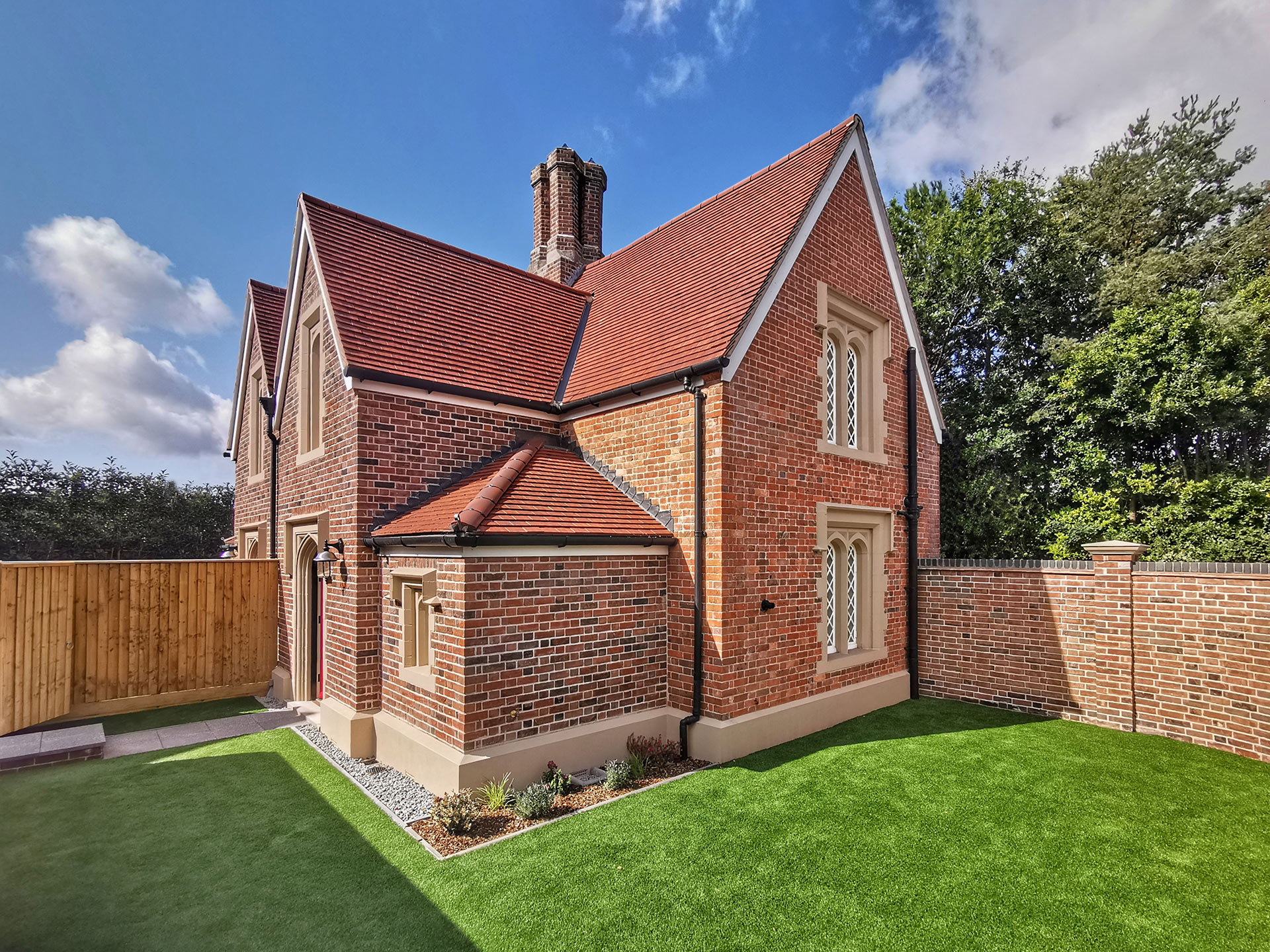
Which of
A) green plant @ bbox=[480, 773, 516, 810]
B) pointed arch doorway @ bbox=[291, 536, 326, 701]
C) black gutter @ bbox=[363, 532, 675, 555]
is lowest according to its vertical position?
green plant @ bbox=[480, 773, 516, 810]

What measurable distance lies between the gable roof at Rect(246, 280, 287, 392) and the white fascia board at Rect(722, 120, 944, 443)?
37.6 ft

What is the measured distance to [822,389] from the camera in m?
9.36

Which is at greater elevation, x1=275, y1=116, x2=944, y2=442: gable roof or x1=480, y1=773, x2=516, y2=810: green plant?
x1=275, y1=116, x2=944, y2=442: gable roof

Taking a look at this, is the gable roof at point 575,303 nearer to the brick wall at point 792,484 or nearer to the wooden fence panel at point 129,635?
the brick wall at point 792,484

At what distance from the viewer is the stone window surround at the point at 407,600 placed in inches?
271

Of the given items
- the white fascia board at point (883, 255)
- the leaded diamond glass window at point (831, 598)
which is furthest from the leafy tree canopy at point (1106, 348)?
the leaded diamond glass window at point (831, 598)

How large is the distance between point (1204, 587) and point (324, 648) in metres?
13.4

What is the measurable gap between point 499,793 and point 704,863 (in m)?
2.39

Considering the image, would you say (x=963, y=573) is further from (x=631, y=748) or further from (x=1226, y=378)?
(x=1226, y=378)

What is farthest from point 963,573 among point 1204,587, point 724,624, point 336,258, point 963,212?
point 963,212

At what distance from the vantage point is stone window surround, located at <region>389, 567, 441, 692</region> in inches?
271

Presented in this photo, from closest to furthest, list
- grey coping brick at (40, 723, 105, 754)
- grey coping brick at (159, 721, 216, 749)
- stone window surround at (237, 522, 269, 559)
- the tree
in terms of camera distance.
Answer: grey coping brick at (40, 723, 105, 754) → grey coping brick at (159, 721, 216, 749) → stone window surround at (237, 522, 269, 559) → the tree

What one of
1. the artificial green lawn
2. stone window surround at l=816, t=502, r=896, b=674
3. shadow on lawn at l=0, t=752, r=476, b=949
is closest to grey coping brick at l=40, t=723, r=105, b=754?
the artificial green lawn

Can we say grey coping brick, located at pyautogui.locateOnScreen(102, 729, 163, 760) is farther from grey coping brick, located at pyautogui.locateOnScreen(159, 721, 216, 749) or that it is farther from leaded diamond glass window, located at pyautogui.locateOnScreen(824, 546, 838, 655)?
leaded diamond glass window, located at pyautogui.locateOnScreen(824, 546, 838, 655)
